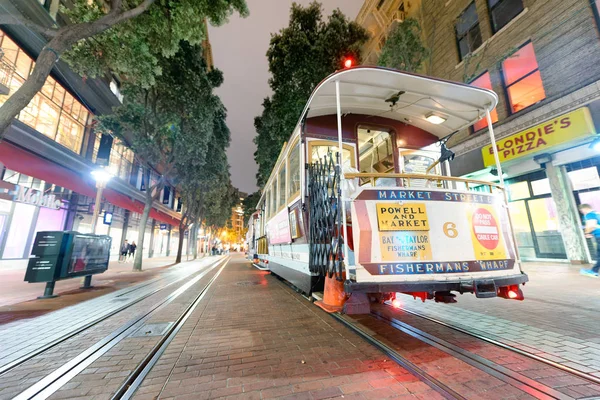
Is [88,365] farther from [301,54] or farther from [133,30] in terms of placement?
[301,54]

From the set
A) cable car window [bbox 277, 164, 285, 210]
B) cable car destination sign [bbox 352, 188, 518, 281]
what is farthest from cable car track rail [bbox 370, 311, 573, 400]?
cable car window [bbox 277, 164, 285, 210]

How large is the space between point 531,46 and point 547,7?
4.15ft

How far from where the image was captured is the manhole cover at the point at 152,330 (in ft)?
12.0

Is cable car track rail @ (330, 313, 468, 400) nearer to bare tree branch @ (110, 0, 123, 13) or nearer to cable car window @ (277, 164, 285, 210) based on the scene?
cable car window @ (277, 164, 285, 210)

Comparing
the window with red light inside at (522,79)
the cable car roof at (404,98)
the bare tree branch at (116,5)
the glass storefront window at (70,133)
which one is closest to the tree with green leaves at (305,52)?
the window with red light inside at (522,79)

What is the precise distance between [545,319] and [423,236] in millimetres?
2861

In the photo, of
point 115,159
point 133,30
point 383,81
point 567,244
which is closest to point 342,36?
point 133,30

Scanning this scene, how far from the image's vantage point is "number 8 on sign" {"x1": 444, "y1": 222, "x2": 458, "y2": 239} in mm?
3020

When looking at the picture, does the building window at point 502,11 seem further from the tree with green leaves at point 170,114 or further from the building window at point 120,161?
the building window at point 120,161

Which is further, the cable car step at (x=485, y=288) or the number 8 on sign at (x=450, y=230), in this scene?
the number 8 on sign at (x=450, y=230)

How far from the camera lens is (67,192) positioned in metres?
13.6

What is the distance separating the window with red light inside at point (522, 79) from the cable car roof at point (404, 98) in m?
8.14

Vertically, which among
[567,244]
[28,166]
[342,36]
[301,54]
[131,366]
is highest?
[342,36]

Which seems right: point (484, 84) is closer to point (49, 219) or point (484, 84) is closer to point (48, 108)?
point (48, 108)
